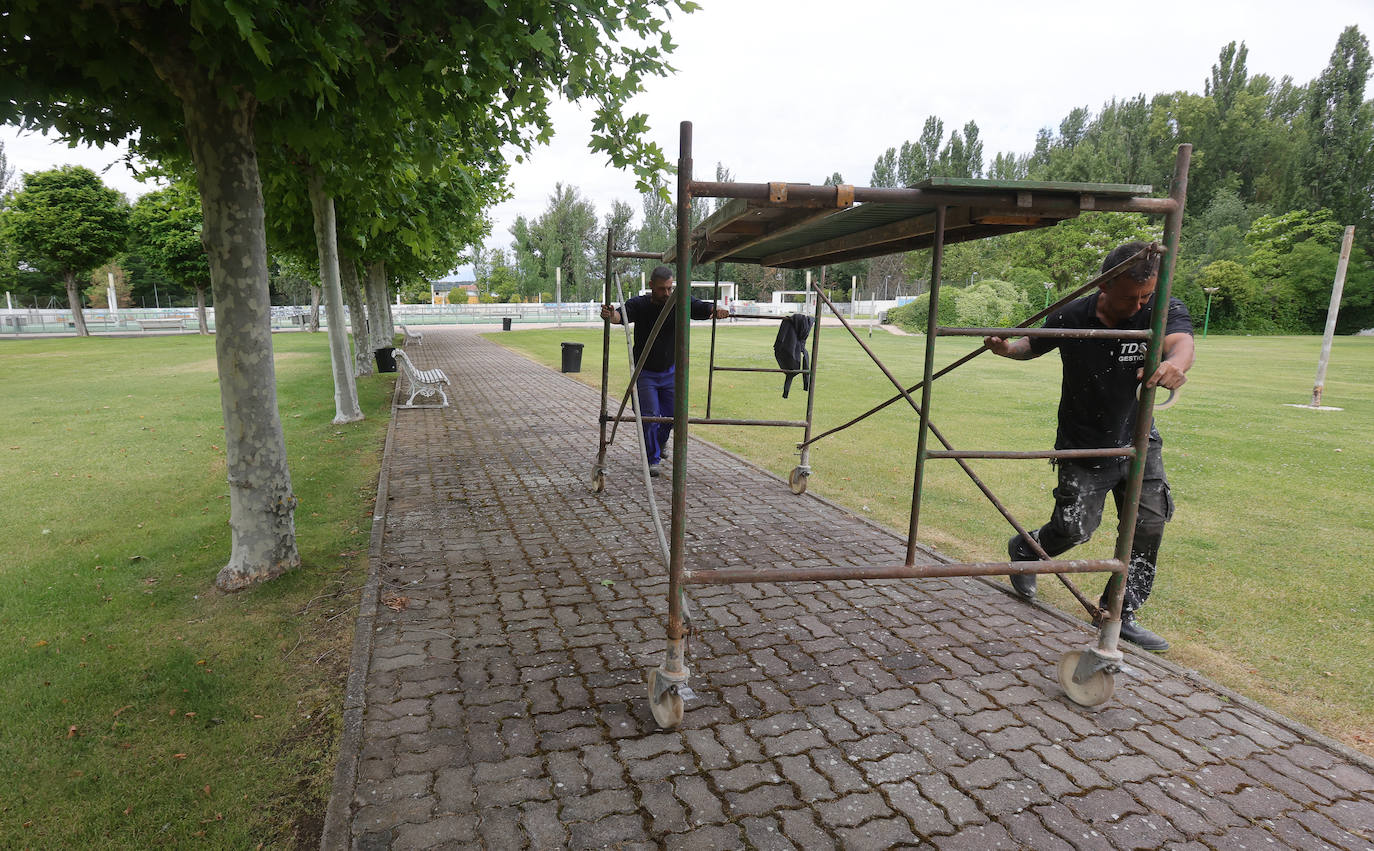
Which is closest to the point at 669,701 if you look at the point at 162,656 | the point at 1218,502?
the point at 162,656

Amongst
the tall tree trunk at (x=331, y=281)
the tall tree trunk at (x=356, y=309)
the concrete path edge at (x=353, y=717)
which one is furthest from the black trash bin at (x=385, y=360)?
the concrete path edge at (x=353, y=717)

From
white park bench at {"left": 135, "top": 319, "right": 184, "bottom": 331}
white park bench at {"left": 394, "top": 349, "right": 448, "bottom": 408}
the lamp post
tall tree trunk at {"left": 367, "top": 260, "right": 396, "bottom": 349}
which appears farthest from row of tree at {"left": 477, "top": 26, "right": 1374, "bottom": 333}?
white park bench at {"left": 135, "top": 319, "right": 184, "bottom": 331}

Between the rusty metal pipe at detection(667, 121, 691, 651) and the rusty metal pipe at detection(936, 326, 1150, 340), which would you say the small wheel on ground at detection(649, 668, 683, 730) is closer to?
the rusty metal pipe at detection(667, 121, 691, 651)

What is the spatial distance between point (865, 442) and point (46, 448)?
10475mm

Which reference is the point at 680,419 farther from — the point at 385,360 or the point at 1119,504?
the point at 385,360

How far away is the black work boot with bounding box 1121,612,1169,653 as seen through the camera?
3767mm

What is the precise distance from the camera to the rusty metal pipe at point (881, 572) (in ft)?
9.66

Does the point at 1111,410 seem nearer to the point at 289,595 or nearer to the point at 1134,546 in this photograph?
the point at 1134,546

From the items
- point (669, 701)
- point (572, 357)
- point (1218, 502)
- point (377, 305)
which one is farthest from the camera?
point (377, 305)

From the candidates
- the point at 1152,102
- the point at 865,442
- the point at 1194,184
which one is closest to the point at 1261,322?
the point at 1194,184

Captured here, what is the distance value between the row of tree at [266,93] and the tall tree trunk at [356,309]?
33.5 feet

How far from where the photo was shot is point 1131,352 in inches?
137

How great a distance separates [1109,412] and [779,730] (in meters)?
2.37

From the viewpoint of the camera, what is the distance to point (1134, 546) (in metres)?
3.79
